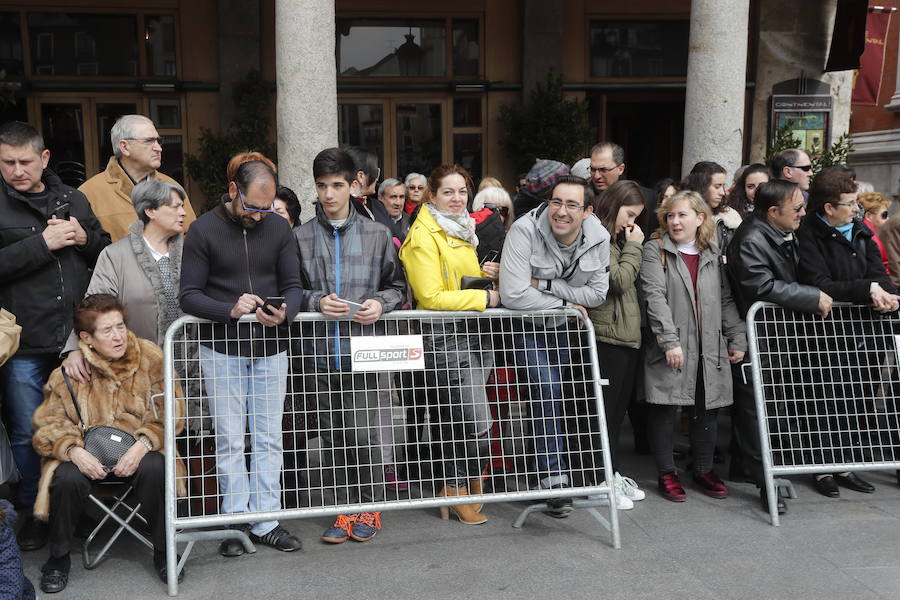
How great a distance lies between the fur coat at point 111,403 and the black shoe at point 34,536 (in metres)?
0.60

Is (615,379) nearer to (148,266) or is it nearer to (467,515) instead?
(467,515)

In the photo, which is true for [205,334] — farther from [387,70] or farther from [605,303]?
[387,70]

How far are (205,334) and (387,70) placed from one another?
31.4ft

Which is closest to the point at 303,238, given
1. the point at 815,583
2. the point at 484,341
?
the point at 484,341

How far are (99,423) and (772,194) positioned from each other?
420 centimetres

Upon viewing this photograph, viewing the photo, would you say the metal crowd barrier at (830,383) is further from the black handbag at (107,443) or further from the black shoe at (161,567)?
the black handbag at (107,443)

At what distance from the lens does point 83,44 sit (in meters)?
12.0

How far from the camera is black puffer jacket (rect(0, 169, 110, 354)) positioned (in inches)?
181

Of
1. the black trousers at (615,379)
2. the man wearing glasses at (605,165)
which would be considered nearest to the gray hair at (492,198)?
the man wearing glasses at (605,165)

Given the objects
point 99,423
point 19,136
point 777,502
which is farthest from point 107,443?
point 777,502

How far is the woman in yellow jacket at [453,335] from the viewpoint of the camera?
4.46 meters

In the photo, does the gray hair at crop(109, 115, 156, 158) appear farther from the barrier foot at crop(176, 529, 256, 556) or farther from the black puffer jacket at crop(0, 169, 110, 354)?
the barrier foot at crop(176, 529, 256, 556)

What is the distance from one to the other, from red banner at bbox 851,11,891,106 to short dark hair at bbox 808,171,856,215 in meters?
8.82

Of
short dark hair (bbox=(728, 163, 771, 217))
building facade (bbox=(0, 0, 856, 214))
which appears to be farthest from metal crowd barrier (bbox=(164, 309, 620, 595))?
building facade (bbox=(0, 0, 856, 214))
